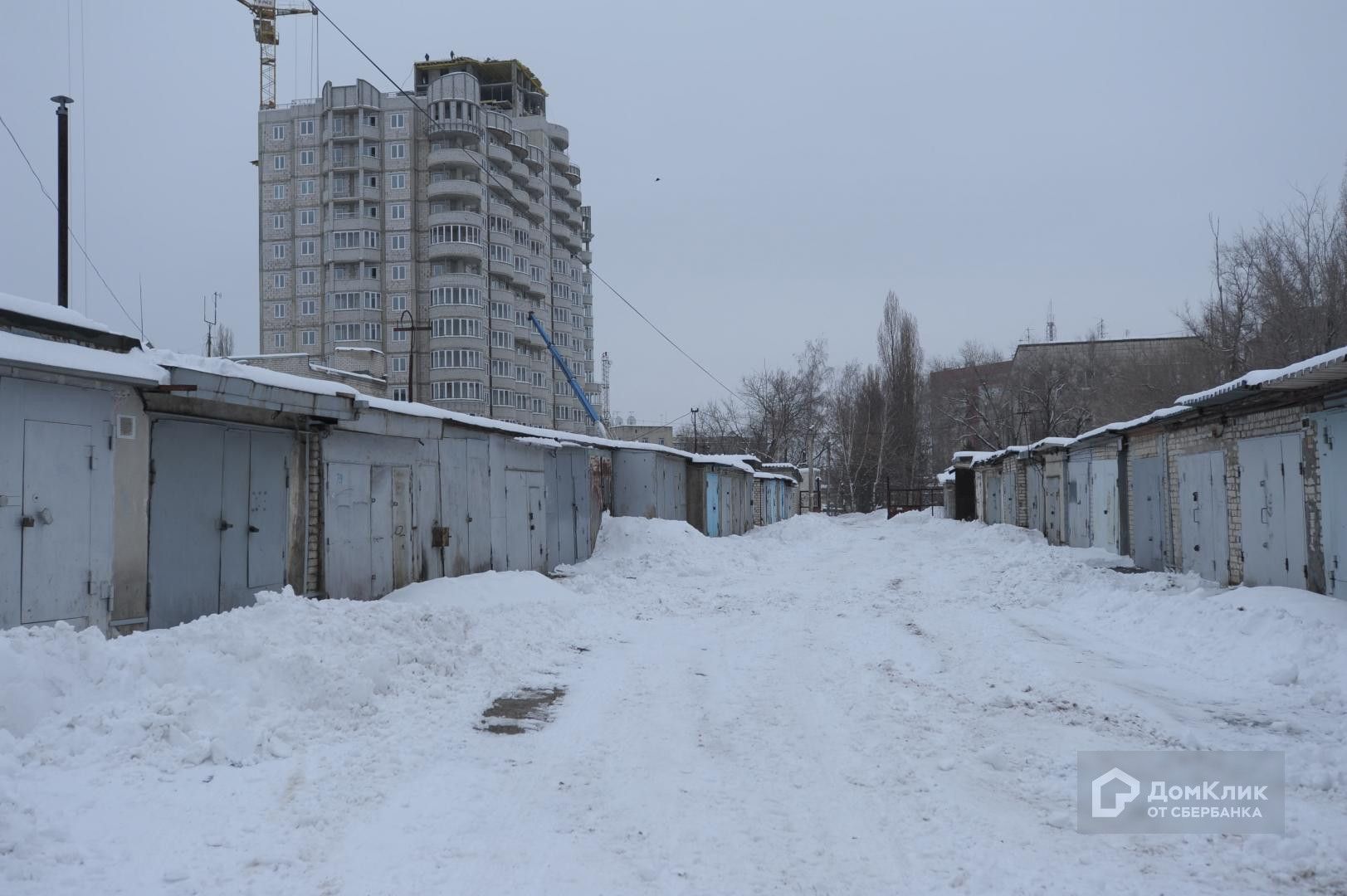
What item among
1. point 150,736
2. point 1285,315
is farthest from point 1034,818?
point 1285,315

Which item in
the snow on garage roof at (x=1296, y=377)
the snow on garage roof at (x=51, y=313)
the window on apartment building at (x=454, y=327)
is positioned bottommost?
the snow on garage roof at (x=1296, y=377)

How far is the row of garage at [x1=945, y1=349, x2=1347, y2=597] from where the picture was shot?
10.8 m

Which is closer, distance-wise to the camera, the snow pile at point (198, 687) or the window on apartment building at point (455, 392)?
the snow pile at point (198, 687)

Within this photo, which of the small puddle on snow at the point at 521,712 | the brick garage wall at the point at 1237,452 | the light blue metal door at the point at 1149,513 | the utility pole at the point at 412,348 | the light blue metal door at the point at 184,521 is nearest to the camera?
the small puddle on snow at the point at 521,712

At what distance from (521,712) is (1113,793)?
14.8 feet

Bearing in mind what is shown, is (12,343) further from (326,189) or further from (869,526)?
Answer: (326,189)

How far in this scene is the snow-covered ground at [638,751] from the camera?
165 inches

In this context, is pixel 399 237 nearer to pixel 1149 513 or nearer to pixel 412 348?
pixel 412 348

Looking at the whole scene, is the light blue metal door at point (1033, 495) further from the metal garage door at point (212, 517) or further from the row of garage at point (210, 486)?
the metal garage door at point (212, 517)

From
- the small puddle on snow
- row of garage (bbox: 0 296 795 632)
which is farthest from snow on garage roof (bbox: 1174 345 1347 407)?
row of garage (bbox: 0 296 795 632)

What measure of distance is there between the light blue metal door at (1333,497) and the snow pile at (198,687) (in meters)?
10.6

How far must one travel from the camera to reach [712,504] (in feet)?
97.3

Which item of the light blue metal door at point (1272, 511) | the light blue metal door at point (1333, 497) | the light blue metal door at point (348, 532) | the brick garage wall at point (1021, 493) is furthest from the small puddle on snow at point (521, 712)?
the brick garage wall at point (1021, 493)

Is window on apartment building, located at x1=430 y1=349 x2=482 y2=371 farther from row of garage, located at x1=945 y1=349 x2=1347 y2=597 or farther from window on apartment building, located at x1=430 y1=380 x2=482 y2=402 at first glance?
row of garage, located at x1=945 y1=349 x2=1347 y2=597
